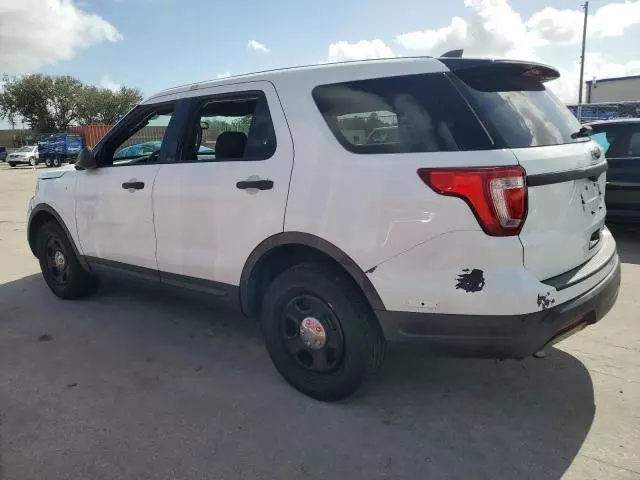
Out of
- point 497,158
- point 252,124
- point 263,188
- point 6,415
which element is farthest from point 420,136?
point 6,415

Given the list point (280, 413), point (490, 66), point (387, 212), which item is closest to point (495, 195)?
point (387, 212)

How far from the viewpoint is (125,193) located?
12.8 feet

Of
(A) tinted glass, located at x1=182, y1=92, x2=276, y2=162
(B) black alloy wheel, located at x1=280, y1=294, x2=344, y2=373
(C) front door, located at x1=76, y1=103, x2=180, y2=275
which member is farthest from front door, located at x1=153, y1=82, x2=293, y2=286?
(B) black alloy wheel, located at x1=280, y1=294, x2=344, y2=373

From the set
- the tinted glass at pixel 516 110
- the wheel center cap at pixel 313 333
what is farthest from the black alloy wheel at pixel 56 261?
the tinted glass at pixel 516 110

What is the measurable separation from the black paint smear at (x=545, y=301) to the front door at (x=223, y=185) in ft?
4.55

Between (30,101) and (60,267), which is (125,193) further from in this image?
(30,101)

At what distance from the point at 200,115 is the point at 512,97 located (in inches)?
82.3

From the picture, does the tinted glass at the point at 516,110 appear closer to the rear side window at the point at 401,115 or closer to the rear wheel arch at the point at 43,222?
the rear side window at the point at 401,115

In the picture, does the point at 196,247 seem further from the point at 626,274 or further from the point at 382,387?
the point at 626,274

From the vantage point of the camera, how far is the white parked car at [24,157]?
3459 centimetres

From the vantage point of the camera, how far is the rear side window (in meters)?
2.39

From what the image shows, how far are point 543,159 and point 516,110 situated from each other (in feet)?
1.09

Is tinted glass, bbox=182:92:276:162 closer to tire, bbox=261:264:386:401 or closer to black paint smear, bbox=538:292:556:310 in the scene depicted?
tire, bbox=261:264:386:401

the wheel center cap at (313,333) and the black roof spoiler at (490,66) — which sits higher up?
the black roof spoiler at (490,66)
